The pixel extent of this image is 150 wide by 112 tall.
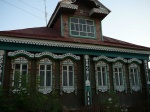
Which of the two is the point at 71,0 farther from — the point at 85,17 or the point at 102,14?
the point at 102,14

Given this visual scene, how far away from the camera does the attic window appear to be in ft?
41.8

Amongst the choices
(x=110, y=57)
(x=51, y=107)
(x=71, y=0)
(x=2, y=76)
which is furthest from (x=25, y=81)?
(x=71, y=0)

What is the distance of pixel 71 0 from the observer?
12914 millimetres

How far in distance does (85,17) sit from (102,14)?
4.62 ft

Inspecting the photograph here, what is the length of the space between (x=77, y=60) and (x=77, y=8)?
161 inches

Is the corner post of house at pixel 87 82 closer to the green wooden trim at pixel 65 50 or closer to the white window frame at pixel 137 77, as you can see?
the green wooden trim at pixel 65 50

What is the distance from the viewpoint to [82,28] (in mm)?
13039

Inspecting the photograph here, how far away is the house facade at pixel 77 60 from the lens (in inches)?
394

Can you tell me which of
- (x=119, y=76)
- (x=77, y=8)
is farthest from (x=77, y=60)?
(x=77, y=8)

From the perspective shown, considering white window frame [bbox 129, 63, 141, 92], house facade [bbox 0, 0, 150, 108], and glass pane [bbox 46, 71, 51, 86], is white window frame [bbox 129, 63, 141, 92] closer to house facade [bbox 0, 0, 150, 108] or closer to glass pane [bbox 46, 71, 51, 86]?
house facade [bbox 0, 0, 150, 108]

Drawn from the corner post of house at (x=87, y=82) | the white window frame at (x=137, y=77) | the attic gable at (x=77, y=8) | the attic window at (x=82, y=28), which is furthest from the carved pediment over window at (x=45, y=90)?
the white window frame at (x=137, y=77)

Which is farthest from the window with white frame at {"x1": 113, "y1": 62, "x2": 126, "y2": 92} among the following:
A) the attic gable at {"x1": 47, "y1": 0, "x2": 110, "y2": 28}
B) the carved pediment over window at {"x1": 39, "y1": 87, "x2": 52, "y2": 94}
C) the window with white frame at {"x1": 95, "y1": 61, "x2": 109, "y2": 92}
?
the carved pediment over window at {"x1": 39, "y1": 87, "x2": 52, "y2": 94}

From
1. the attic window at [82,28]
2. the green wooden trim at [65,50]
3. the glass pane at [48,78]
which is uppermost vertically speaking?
the attic window at [82,28]

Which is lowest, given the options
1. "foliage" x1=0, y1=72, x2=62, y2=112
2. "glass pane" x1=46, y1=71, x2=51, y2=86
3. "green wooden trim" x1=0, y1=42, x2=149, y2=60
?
"foliage" x1=0, y1=72, x2=62, y2=112
